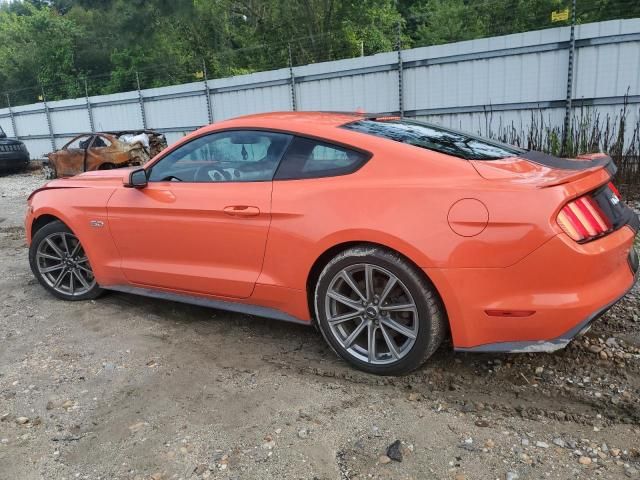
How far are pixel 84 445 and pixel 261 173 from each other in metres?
1.84

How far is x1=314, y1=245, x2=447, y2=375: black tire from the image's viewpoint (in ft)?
9.48

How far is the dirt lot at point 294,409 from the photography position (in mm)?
2434

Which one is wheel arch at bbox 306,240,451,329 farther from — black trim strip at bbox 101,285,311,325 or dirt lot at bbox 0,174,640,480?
dirt lot at bbox 0,174,640,480

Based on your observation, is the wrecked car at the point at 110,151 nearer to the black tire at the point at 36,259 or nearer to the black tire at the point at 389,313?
the black tire at the point at 36,259

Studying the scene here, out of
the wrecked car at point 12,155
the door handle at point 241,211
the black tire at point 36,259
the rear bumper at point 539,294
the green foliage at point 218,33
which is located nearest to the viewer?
the rear bumper at point 539,294

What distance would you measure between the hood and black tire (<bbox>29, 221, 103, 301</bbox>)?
3.37m

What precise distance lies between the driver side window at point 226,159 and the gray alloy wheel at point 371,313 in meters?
0.88

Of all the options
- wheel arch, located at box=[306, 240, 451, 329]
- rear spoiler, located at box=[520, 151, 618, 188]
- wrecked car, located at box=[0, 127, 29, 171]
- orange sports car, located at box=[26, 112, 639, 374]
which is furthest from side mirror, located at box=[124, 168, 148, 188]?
wrecked car, located at box=[0, 127, 29, 171]

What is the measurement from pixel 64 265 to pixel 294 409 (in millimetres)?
2837

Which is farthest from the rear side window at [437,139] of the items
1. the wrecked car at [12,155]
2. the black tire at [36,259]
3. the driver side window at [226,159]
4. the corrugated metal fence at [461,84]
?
the wrecked car at [12,155]

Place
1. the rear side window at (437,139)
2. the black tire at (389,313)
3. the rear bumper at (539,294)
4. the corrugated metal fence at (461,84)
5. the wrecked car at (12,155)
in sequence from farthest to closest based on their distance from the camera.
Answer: the wrecked car at (12,155)
the corrugated metal fence at (461,84)
the rear side window at (437,139)
the black tire at (389,313)
the rear bumper at (539,294)

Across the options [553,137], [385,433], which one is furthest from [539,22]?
[385,433]

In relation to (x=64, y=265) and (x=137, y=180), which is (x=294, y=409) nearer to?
(x=137, y=180)

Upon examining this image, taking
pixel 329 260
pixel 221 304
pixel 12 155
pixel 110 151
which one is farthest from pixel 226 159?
pixel 12 155
